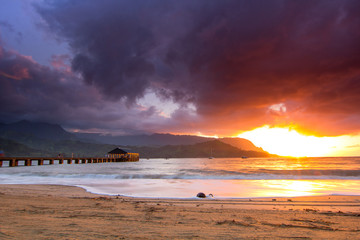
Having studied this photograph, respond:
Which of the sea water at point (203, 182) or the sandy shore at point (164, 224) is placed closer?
the sandy shore at point (164, 224)

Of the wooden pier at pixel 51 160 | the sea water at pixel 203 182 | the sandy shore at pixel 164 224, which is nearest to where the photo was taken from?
the sandy shore at pixel 164 224

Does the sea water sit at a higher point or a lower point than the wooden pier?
lower

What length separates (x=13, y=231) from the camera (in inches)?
204

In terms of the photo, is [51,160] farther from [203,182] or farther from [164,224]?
[164,224]

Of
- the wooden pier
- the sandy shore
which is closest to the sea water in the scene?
the sandy shore

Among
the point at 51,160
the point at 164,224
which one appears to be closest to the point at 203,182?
the point at 164,224

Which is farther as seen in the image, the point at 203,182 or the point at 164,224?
the point at 203,182

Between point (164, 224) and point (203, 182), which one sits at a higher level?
point (164, 224)

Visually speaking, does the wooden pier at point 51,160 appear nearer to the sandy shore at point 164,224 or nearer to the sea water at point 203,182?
the sea water at point 203,182

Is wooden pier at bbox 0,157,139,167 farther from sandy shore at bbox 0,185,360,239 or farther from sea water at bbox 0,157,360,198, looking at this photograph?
sandy shore at bbox 0,185,360,239

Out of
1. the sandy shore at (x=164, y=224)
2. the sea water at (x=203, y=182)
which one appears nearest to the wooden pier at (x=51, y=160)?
the sea water at (x=203, y=182)

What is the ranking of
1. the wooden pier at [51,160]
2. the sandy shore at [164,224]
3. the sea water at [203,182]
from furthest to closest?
the wooden pier at [51,160], the sea water at [203,182], the sandy shore at [164,224]

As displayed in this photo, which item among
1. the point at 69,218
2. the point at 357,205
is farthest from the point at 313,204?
the point at 69,218

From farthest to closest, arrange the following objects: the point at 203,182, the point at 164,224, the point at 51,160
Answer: the point at 51,160, the point at 203,182, the point at 164,224
